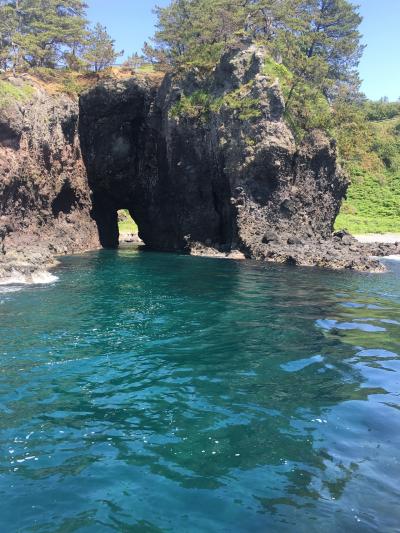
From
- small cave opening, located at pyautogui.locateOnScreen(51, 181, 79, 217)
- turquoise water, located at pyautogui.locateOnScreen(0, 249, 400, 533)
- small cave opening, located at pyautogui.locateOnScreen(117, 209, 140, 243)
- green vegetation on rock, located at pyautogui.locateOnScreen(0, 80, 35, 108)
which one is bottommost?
turquoise water, located at pyautogui.locateOnScreen(0, 249, 400, 533)

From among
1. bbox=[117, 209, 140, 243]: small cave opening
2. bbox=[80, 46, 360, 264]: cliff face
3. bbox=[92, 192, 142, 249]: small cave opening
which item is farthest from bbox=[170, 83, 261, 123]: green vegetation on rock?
bbox=[117, 209, 140, 243]: small cave opening

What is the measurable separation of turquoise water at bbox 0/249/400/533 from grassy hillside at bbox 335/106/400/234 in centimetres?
4074

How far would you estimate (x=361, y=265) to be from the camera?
1248 inches

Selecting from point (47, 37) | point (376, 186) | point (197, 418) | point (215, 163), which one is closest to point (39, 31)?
point (47, 37)

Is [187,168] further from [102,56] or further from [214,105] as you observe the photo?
[102,56]

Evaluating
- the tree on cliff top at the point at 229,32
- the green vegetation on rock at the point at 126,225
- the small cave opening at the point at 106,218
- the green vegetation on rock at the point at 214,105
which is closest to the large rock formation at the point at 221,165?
the green vegetation on rock at the point at 214,105

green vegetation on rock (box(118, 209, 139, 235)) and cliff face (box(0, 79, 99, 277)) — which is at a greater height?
cliff face (box(0, 79, 99, 277))

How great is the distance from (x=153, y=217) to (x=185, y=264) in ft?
49.1

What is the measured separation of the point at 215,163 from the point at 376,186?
35.7 m

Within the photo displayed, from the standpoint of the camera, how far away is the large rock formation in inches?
1465

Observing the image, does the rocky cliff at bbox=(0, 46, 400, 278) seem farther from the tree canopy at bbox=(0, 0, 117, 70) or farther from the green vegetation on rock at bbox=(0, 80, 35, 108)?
the tree canopy at bbox=(0, 0, 117, 70)

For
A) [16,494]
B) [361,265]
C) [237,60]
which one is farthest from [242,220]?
[16,494]

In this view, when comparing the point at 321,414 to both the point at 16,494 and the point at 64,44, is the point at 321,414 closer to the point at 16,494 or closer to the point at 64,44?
the point at 16,494

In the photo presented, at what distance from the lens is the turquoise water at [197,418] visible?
6.44 metres
